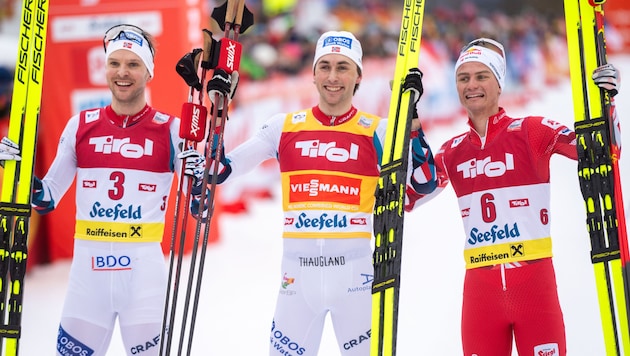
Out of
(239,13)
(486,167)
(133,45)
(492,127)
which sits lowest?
(486,167)

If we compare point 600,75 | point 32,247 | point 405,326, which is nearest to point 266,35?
A: point 32,247

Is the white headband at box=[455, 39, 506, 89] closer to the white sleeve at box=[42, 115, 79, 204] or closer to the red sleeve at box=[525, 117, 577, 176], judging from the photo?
the red sleeve at box=[525, 117, 577, 176]

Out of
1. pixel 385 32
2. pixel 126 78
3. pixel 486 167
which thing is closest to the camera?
pixel 486 167

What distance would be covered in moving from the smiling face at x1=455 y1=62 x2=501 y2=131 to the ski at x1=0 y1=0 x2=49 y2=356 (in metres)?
2.07

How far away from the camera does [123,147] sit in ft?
13.7

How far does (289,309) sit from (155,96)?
193 inches

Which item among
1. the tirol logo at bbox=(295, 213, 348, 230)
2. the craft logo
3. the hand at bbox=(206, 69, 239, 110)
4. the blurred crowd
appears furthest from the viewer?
the blurred crowd

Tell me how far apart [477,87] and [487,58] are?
0.16m

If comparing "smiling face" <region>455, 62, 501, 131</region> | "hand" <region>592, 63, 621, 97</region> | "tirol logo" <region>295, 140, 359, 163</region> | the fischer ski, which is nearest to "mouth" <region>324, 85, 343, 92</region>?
"tirol logo" <region>295, 140, 359, 163</region>

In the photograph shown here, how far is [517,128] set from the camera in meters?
3.99

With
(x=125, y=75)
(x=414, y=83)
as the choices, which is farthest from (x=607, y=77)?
(x=125, y=75)

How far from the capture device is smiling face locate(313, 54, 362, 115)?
4160 millimetres

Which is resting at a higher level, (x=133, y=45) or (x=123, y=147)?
(x=133, y=45)

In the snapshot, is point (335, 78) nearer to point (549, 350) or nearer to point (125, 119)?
point (125, 119)
